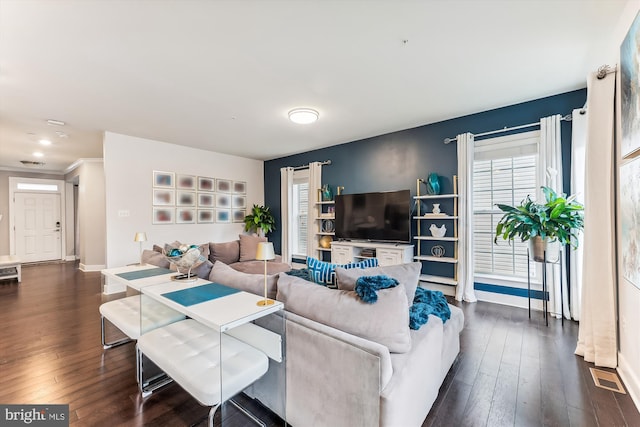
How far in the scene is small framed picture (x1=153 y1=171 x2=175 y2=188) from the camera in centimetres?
518

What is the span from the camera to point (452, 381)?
6.66 feet

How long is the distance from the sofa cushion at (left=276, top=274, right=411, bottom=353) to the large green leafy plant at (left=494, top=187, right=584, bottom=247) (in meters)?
2.35

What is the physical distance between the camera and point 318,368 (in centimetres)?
141

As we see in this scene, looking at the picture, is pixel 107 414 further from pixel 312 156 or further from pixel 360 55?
pixel 312 156

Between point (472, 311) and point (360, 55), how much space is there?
3295mm

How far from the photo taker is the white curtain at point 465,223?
3.89m

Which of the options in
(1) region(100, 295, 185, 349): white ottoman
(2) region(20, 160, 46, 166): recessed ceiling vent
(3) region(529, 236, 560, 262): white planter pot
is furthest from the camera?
(2) region(20, 160, 46, 166): recessed ceiling vent

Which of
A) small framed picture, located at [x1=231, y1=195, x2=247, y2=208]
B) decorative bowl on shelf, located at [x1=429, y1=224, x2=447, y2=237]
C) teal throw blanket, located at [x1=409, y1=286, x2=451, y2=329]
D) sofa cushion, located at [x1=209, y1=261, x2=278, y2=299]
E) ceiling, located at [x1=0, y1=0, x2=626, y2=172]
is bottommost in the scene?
teal throw blanket, located at [x1=409, y1=286, x2=451, y2=329]

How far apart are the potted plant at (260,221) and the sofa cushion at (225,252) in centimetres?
176

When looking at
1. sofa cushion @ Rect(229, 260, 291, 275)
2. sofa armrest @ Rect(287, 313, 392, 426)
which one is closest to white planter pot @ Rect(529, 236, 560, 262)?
sofa armrest @ Rect(287, 313, 392, 426)

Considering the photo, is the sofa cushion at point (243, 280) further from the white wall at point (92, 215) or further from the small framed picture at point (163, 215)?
the white wall at point (92, 215)

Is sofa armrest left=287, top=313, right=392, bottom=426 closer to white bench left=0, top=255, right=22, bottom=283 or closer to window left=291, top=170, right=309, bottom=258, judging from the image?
window left=291, top=170, right=309, bottom=258

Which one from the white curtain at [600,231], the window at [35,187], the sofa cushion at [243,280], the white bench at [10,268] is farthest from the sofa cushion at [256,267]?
the window at [35,187]

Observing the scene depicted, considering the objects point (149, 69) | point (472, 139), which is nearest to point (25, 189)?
point (149, 69)
